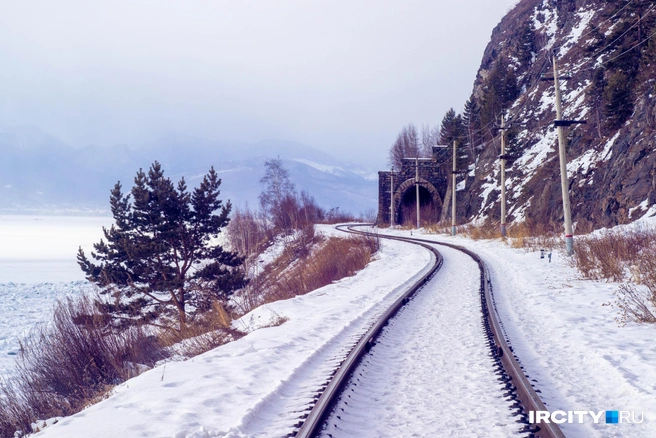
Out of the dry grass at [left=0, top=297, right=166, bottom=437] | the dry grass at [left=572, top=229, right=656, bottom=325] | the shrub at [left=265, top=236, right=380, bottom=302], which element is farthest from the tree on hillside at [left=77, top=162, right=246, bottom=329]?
the dry grass at [left=572, top=229, right=656, bottom=325]

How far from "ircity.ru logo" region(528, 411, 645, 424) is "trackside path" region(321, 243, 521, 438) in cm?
19

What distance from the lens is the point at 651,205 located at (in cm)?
1898

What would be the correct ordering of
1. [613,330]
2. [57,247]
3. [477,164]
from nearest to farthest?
[613,330] < [477,164] < [57,247]

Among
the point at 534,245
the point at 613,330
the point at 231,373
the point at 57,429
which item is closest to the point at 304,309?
the point at 231,373

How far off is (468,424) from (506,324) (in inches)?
166

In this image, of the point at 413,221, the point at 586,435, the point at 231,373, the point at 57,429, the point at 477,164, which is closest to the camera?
the point at 586,435

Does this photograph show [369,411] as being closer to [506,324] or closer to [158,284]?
Result: [506,324]

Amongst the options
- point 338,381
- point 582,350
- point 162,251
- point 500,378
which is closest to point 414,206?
point 162,251

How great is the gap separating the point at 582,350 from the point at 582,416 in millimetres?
2285

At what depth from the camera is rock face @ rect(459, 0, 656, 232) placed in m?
21.8

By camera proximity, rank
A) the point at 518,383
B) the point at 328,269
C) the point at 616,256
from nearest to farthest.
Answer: the point at 518,383
the point at 616,256
the point at 328,269

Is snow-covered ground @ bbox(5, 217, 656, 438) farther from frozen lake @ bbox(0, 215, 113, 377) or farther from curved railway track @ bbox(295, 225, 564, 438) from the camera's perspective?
frozen lake @ bbox(0, 215, 113, 377)

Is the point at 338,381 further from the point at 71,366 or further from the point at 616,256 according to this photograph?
the point at 616,256

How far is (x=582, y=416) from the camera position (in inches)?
158
